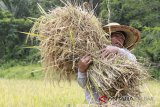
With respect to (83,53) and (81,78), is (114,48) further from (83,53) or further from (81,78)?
(81,78)

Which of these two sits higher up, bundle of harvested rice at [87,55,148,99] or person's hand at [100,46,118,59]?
person's hand at [100,46,118,59]

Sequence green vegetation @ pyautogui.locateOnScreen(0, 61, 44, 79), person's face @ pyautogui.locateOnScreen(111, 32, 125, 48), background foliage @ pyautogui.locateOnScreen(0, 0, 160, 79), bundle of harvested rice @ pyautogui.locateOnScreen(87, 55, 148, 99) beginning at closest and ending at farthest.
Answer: bundle of harvested rice @ pyautogui.locateOnScreen(87, 55, 148, 99) < person's face @ pyautogui.locateOnScreen(111, 32, 125, 48) < background foliage @ pyautogui.locateOnScreen(0, 0, 160, 79) < green vegetation @ pyautogui.locateOnScreen(0, 61, 44, 79)

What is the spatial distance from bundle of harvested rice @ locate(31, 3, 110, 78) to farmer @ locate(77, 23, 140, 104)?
0.08 metres

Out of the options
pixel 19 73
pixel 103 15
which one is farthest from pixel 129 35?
pixel 19 73

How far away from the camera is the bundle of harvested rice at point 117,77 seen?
3107 mm

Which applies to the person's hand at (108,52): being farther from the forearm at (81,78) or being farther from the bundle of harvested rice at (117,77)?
the forearm at (81,78)

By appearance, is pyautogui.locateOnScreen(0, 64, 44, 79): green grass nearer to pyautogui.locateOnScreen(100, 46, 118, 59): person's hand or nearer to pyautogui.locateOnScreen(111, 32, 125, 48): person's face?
pyautogui.locateOnScreen(111, 32, 125, 48): person's face

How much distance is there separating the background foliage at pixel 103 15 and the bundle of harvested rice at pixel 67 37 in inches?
402

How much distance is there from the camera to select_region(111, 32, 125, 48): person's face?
11.5ft

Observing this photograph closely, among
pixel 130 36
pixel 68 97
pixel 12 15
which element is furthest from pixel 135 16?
pixel 130 36

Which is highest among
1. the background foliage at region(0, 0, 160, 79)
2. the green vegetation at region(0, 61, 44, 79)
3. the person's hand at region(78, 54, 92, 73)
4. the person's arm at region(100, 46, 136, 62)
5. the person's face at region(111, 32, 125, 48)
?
the person's face at region(111, 32, 125, 48)

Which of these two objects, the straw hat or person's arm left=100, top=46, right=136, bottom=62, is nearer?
person's arm left=100, top=46, right=136, bottom=62

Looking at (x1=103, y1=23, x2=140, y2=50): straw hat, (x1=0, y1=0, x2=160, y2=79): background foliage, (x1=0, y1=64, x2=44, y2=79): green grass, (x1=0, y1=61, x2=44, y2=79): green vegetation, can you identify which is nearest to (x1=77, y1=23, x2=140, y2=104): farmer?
(x1=103, y1=23, x2=140, y2=50): straw hat

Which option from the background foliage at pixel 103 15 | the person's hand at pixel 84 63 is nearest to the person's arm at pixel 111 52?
the person's hand at pixel 84 63
